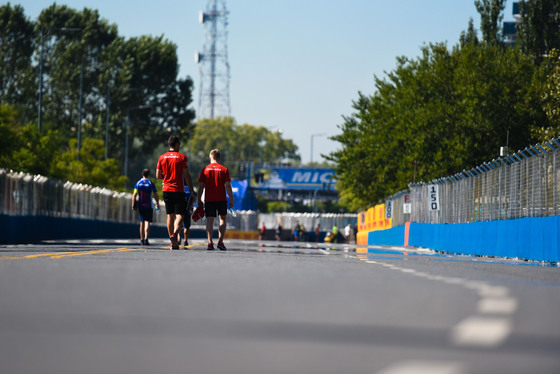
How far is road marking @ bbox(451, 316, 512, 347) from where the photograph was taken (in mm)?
6449

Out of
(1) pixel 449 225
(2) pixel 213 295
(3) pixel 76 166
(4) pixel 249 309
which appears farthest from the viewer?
(3) pixel 76 166

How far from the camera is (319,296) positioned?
9578 millimetres

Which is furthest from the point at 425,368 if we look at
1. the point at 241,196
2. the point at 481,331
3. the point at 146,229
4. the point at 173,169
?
the point at 241,196

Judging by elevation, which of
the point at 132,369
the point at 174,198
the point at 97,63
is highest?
the point at 97,63

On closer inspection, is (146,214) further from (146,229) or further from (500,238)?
(500,238)

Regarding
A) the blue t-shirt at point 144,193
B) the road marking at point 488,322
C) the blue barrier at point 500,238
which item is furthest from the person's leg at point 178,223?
the road marking at point 488,322

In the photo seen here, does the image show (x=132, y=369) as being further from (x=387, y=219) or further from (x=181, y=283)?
(x=387, y=219)

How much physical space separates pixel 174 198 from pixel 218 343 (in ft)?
53.2

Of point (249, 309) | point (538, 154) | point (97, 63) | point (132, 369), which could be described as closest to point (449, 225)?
point (538, 154)

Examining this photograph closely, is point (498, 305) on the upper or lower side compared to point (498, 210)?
lower

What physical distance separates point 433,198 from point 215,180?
56.8 feet

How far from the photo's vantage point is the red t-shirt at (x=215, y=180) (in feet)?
71.5

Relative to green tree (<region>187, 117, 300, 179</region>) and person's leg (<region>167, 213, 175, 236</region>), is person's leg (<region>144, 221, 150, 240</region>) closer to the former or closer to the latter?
person's leg (<region>167, 213, 175, 236</region>)

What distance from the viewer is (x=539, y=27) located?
62688 mm
